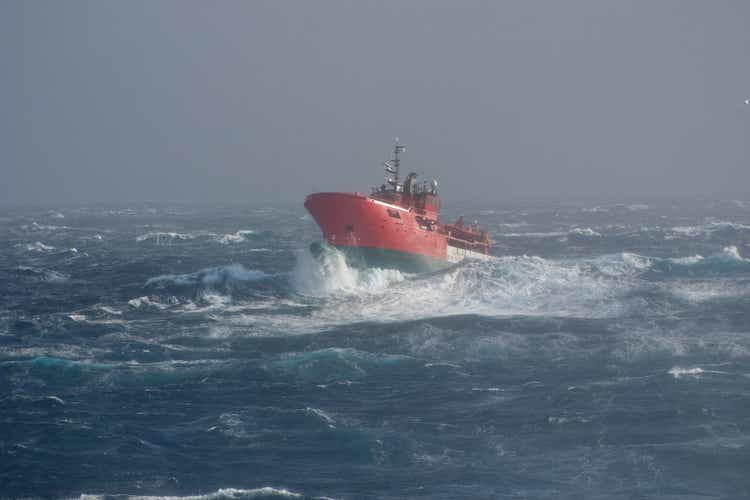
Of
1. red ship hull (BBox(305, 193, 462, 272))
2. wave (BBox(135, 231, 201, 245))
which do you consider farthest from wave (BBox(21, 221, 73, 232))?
red ship hull (BBox(305, 193, 462, 272))

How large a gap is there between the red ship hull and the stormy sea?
1.75 meters

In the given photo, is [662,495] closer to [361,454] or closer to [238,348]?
[361,454]

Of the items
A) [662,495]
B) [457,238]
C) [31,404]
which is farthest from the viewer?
[457,238]

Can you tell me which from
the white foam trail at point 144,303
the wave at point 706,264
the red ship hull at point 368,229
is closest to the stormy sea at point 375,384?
the white foam trail at point 144,303

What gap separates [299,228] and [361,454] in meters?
76.2

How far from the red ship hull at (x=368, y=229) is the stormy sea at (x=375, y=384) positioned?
5.74ft

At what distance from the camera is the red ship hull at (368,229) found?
153ft

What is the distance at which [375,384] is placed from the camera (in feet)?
78.7

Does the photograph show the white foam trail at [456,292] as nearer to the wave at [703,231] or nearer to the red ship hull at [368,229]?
the red ship hull at [368,229]

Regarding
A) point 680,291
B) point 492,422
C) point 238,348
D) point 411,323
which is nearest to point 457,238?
point 680,291

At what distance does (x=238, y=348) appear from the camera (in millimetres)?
28516

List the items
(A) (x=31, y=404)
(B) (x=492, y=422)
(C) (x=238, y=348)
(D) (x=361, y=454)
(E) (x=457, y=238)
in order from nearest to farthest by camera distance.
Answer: (D) (x=361, y=454)
(B) (x=492, y=422)
(A) (x=31, y=404)
(C) (x=238, y=348)
(E) (x=457, y=238)

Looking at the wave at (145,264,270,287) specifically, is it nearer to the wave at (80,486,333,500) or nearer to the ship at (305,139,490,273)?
the ship at (305,139,490,273)

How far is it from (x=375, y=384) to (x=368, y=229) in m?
23.5
